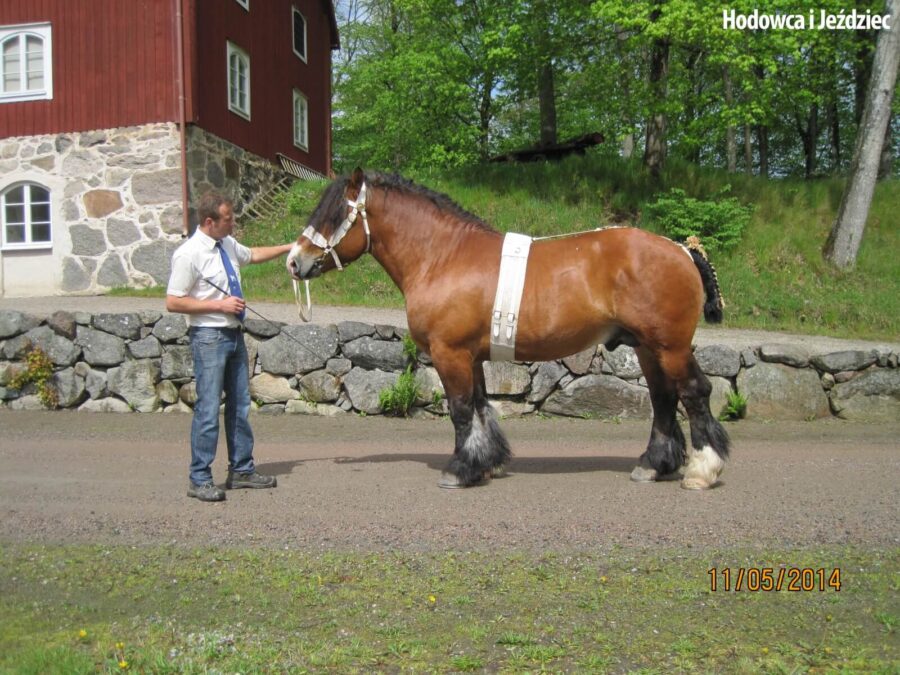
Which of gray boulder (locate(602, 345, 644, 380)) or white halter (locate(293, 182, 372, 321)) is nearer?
white halter (locate(293, 182, 372, 321))

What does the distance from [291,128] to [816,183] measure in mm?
14527

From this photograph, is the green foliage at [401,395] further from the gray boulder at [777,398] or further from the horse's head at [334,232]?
the gray boulder at [777,398]

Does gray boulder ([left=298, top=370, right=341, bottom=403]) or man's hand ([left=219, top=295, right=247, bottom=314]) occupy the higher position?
man's hand ([left=219, top=295, right=247, bottom=314])

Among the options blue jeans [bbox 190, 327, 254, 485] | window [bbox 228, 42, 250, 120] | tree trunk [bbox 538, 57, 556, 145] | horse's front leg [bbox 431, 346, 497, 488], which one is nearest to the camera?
blue jeans [bbox 190, 327, 254, 485]

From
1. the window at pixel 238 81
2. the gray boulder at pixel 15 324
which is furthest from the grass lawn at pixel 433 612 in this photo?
the window at pixel 238 81

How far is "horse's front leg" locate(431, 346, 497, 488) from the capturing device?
5418 mm

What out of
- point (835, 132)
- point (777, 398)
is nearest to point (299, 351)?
point (777, 398)

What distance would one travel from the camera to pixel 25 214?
56.6 feet

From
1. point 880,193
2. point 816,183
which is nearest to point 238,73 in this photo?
point 816,183

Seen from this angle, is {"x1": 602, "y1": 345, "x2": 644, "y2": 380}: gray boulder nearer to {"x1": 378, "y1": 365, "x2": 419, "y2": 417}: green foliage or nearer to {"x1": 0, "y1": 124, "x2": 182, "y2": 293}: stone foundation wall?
{"x1": 378, "y1": 365, "x2": 419, "y2": 417}: green foliage

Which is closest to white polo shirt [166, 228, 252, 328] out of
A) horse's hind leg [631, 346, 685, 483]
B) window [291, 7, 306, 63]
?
horse's hind leg [631, 346, 685, 483]

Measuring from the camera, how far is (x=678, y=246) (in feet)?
18.1

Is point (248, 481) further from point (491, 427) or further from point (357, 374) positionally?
point (357, 374)

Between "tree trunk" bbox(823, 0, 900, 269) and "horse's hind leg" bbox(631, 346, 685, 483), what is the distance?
11.1 metres
